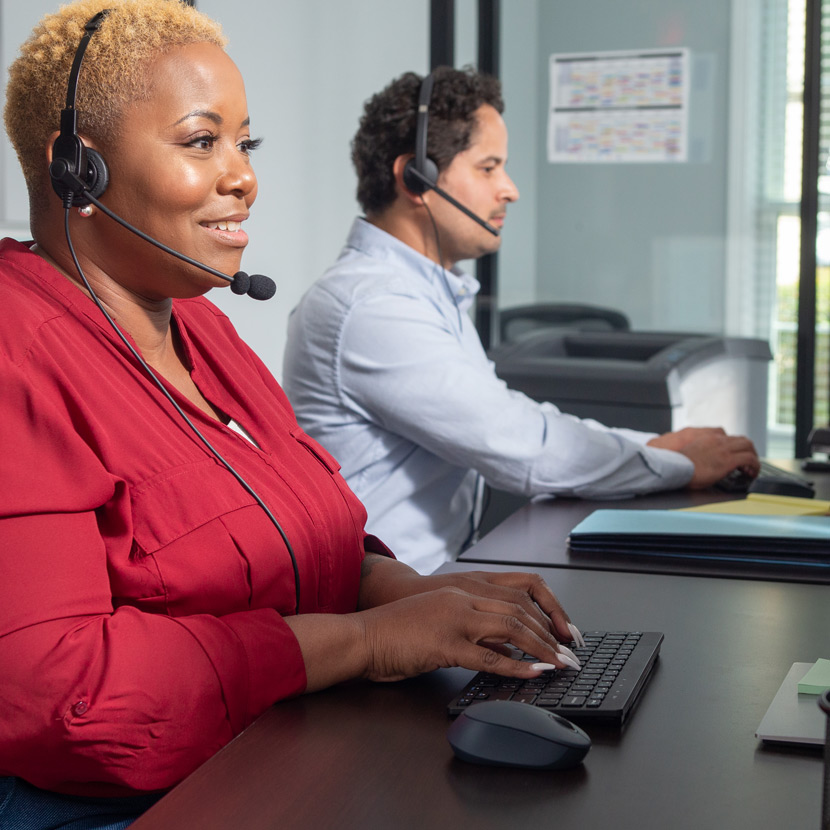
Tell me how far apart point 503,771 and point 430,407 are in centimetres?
90

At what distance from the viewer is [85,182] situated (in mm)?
972

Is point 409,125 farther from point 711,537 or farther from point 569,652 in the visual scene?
point 569,652

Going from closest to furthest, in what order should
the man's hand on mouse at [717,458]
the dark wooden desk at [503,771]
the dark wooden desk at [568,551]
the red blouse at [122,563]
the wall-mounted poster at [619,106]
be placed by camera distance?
the dark wooden desk at [503,771]
the red blouse at [122,563]
the dark wooden desk at [568,551]
the man's hand on mouse at [717,458]
the wall-mounted poster at [619,106]

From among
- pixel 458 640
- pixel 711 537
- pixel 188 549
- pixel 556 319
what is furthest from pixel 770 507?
pixel 556 319

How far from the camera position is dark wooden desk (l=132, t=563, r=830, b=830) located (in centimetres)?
64

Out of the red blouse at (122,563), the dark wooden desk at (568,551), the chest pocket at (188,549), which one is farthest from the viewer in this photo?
the dark wooden desk at (568,551)

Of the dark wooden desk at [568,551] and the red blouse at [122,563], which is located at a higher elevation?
the red blouse at [122,563]

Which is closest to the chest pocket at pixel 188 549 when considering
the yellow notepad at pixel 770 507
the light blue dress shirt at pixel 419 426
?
the light blue dress shirt at pixel 419 426

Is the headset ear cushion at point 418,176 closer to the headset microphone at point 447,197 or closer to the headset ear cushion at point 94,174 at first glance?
the headset microphone at point 447,197

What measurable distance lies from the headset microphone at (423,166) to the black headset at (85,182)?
2.96 ft

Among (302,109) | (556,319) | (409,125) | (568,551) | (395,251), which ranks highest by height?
(302,109)

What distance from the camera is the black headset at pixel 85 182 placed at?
0.96 m

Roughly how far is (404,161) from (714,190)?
1594 mm

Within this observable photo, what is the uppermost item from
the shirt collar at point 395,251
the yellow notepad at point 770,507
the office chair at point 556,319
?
the shirt collar at point 395,251
